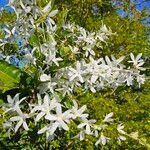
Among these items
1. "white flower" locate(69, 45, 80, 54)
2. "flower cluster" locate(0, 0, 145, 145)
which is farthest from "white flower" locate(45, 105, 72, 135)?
"white flower" locate(69, 45, 80, 54)

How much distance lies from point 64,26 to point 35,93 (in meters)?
0.50

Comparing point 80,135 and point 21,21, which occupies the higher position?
point 21,21

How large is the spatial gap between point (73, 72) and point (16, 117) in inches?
12.6

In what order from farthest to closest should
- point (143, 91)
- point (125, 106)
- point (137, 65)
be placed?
point (143, 91) < point (125, 106) < point (137, 65)

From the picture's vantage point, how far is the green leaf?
2.39 meters

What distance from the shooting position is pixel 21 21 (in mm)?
A: 2434

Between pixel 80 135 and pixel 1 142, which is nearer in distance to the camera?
pixel 80 135

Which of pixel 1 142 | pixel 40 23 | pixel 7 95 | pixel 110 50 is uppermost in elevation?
pixel 110 50

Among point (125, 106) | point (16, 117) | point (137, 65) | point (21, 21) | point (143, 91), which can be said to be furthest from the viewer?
point (143, 91)

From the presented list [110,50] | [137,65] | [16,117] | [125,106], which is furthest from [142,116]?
[16,117]

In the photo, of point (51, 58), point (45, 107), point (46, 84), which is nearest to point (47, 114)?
point (45, 107)

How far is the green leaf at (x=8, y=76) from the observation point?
7.84ft

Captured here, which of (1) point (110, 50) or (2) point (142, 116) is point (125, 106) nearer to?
(2) point (142, 116)

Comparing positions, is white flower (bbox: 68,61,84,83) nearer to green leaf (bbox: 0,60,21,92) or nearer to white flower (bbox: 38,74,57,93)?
white flower (bbox: 38,74,57,93)
